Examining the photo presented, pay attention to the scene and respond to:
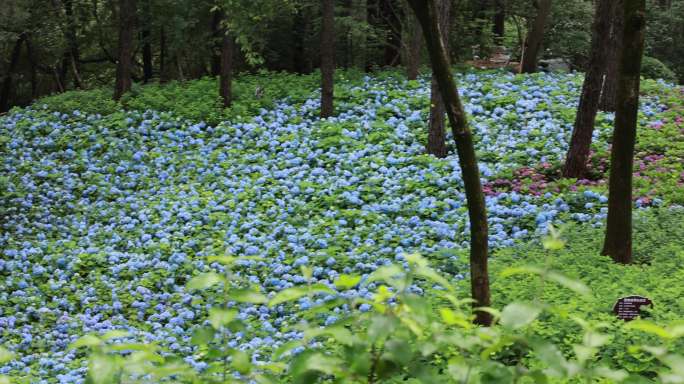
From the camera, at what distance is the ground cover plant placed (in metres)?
6.06

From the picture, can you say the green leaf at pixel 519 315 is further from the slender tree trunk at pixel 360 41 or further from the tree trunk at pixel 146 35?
the tree trunk at pixel 146 35

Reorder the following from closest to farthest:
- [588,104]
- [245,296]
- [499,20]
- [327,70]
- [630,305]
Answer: [245,296] → [630,305] → [588,104] → [327,70] → [499,20]

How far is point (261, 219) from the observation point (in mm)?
8477

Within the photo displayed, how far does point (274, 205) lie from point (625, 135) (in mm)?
4492

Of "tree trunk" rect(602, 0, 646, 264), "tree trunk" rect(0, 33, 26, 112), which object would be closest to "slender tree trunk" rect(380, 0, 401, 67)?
"tree trunk" rect(0, 33, 26, 112)

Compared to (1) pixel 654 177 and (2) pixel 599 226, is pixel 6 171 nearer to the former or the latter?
(2) pixel 599 226

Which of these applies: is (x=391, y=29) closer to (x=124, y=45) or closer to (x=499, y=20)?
(x=499, y=20)

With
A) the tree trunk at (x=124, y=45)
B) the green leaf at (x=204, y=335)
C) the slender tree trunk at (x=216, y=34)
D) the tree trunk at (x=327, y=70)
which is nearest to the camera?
the green leaf at (x=204, y=335)

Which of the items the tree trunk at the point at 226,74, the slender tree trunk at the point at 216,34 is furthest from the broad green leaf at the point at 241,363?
the slender tree trunk at the point at 216,34

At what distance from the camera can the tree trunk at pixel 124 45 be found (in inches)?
537

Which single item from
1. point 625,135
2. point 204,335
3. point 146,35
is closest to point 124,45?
point 146,35

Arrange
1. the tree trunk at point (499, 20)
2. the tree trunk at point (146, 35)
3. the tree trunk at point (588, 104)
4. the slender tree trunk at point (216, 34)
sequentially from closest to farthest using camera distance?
the tree trunk at point (588, 104), the slender tree trunk at point (216, 34), the tree trunk at point (146, 35), the tree trunk at point (499, 20)

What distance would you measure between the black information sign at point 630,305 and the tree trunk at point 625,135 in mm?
1765

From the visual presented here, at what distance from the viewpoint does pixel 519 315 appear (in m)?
1.51
